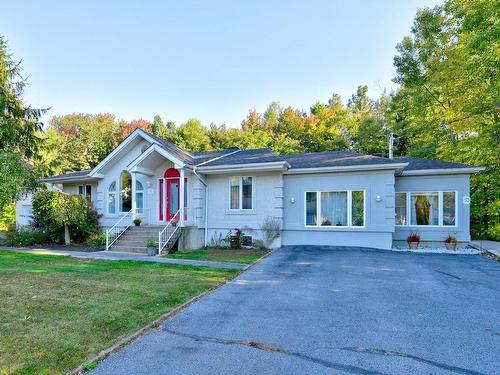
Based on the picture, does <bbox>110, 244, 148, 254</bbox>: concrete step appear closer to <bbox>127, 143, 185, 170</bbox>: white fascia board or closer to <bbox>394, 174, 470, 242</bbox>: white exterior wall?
<bbox>127, 143, 185, 170</bbox>: white fascia board

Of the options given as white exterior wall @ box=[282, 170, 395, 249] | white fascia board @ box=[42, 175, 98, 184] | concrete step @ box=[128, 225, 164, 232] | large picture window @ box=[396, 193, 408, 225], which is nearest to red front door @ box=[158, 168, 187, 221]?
concrete step @ box=[128, 225, 164, 232]

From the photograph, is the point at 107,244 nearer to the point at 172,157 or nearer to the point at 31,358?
the point at 172,157

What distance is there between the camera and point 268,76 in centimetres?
2867

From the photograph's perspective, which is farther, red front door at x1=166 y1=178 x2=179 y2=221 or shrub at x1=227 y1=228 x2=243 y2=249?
red front door at x1=166 y1=178 x2=179 y2=221

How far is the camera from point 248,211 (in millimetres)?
13539

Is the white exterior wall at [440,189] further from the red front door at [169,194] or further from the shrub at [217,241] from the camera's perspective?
the red front door at [169,194]

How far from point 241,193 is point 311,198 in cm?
316

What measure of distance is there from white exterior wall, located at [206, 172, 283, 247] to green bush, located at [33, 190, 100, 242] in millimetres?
6295

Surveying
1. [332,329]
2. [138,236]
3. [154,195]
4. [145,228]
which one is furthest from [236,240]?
[332,329]

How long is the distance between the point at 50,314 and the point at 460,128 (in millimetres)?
20897

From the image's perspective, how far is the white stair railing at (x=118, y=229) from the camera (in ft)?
42.8

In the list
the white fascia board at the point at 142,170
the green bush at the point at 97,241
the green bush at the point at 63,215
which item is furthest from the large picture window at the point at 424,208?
the green bush at the point at 63,215

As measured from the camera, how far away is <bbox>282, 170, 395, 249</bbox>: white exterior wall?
12.3m

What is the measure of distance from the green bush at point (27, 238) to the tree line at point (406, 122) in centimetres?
313
